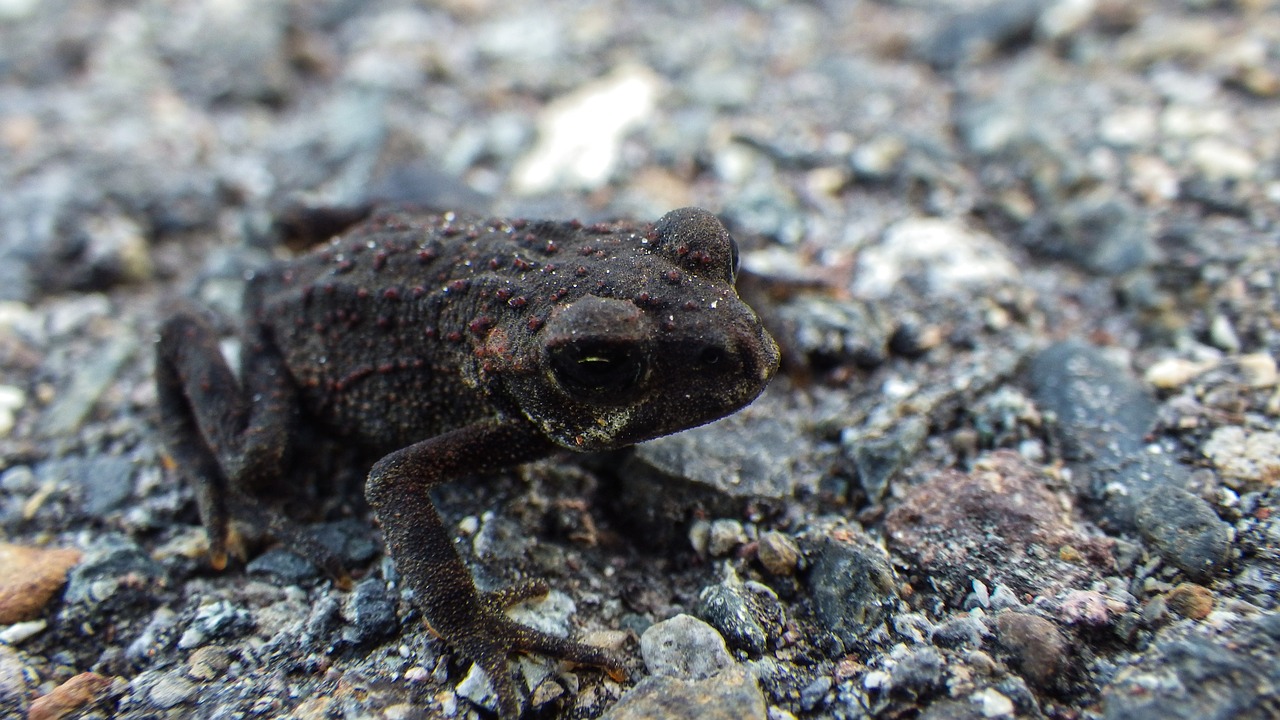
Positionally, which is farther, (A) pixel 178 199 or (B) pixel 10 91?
(B) pixel 10 91

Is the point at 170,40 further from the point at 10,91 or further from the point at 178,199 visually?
the point at 178,199

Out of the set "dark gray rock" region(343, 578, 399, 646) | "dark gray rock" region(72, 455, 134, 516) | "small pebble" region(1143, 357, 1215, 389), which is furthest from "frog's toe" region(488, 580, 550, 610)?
"small pebble" region(1143, 357, 1215, 389)

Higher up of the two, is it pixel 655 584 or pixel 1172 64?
pixel 1172 64

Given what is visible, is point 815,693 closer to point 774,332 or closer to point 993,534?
point 993,534

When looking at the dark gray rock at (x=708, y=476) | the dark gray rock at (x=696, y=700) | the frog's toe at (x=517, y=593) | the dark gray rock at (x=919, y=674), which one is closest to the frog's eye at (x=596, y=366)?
the dark gray rock at (x=708, y=476)

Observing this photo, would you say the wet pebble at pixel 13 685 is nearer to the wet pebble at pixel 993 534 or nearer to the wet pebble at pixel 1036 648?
the wet pebble at pixel 993 534

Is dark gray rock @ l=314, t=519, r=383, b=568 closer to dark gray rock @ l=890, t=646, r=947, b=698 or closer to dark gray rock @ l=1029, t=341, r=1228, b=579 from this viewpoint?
dark gray rock @ l=890, t=646, r=947, b=698

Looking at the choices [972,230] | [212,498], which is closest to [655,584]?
[212,498]
